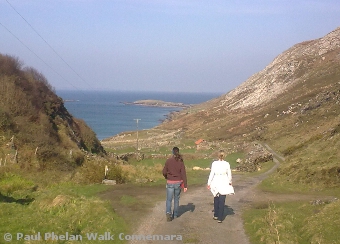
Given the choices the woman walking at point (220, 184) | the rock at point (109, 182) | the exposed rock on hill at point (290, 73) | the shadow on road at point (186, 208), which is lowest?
the rock at point (109, 182)

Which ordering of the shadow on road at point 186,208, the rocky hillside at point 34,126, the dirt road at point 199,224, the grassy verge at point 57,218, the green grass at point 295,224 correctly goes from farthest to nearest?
1. the rocky hillside at point 34,126
2. the shadow on road at point 186,208
3. the dirt road at point 199,224
4. the grassy verge at point 57,218
5. the green grass at point 295,224

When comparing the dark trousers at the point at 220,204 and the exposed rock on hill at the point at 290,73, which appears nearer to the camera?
the dark trousers at the point at 220,204

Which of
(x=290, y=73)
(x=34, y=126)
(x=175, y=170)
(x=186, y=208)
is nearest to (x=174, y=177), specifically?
(x=175, y=170)

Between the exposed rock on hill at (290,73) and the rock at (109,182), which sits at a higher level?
the exposed rock on hill at (290,73)

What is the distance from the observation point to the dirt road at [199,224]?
948cm

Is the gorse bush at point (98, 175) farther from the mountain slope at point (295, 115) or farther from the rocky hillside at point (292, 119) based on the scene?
the mountain slope at point (295, 115)

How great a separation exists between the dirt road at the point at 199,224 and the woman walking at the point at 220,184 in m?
0.35

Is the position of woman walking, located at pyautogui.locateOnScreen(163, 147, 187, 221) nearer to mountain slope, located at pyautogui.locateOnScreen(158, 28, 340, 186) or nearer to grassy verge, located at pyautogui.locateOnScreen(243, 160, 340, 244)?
grassy verge, located at pyautogui.locateOnScreen(243, 160, 340, 244)

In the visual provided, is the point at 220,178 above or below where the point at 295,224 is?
above

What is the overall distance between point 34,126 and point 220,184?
70.5 ft

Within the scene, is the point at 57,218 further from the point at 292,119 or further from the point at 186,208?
the point at 292,119

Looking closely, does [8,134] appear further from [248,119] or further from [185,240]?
[248,119]

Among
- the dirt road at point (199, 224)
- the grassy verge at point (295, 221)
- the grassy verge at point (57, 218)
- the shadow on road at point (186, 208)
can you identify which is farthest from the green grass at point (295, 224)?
the grassy verge at point (57, 218)

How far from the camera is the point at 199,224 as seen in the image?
10617mm
